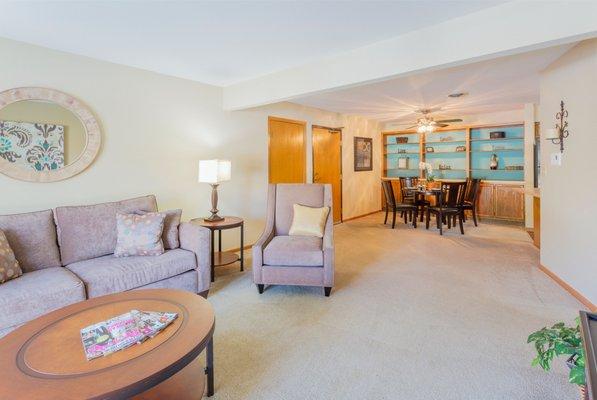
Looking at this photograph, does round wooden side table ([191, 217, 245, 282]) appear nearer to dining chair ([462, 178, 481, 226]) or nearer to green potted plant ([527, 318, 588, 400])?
green potted plant ([527, 318, 588, 400])

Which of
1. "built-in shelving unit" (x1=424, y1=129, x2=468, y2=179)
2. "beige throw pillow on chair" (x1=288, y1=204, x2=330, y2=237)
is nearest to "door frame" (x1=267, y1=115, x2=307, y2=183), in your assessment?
"beige throw pillow on chair" (x1=288, y1=204, x2=330, y2=237)

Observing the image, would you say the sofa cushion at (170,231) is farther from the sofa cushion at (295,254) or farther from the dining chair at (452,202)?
the dining chair at (452,202)

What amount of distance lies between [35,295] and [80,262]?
0.64m

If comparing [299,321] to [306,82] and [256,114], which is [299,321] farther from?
[256,114]

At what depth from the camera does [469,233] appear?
18.2ft

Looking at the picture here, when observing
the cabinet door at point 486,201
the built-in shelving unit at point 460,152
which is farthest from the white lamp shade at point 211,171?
the cabinet door at point 486,201

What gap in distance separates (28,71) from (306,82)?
8.11 feet

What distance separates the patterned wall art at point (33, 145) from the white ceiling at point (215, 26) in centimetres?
72

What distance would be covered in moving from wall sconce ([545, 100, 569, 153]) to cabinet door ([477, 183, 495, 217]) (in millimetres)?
3793

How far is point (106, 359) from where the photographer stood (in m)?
1.30

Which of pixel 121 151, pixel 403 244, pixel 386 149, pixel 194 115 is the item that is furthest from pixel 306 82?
pixel 386 149

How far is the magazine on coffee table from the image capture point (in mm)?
1362

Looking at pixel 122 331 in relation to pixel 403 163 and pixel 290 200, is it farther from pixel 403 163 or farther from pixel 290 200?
pixel 403 163

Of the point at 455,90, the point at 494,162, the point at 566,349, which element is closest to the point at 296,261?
the point at 566,349
